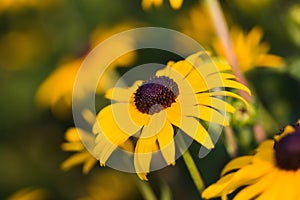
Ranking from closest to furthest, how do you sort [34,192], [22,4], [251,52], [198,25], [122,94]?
[122,94] < [251,52] < [34,192] < [198,25] < [22,4]

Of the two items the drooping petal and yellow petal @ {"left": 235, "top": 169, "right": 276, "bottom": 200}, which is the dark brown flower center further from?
the drooping petal

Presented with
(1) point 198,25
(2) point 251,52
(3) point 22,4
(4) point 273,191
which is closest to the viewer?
(4) point 273,191

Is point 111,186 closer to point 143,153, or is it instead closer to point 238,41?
point 238,41

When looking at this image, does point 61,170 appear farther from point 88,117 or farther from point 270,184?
point 270,184

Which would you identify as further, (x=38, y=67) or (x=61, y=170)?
(x=38, y=67)

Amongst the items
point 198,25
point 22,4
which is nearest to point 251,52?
point 198,25

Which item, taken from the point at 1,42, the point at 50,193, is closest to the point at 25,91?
the point at 1,42
